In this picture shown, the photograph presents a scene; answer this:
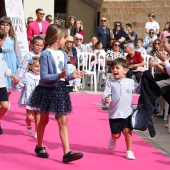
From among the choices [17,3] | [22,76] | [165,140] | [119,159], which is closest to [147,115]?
[119,159]

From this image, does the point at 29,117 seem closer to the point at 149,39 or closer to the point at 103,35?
the point at 103,35

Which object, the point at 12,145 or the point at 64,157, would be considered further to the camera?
the point at 12,145

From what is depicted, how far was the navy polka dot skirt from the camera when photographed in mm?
6555

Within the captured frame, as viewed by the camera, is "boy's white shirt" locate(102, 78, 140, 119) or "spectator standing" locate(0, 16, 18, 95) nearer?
"boy's white shirt" locate(102, 78, 140, 119)

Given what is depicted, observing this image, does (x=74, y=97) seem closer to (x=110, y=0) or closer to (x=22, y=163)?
(x=22, y=163)

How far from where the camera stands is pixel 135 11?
23.9m

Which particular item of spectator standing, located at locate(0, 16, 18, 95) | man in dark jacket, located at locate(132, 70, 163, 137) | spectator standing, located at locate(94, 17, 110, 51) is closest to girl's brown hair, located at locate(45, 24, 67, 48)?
man in dark jacket, located at locate(132, 70, 163, 137)

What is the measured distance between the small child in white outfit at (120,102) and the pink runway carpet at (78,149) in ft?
0.99

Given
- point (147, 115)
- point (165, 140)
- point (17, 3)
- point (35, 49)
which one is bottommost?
point (165, 140)

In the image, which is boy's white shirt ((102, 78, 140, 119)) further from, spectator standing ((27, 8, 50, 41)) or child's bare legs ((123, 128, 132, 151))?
spectator standing ((27, 8, 50, 41))

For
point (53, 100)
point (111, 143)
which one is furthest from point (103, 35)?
point (53, 100)

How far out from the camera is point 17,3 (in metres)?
15.9

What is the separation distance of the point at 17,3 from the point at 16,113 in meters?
6.01

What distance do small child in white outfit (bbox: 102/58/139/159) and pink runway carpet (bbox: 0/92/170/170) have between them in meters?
0.30
